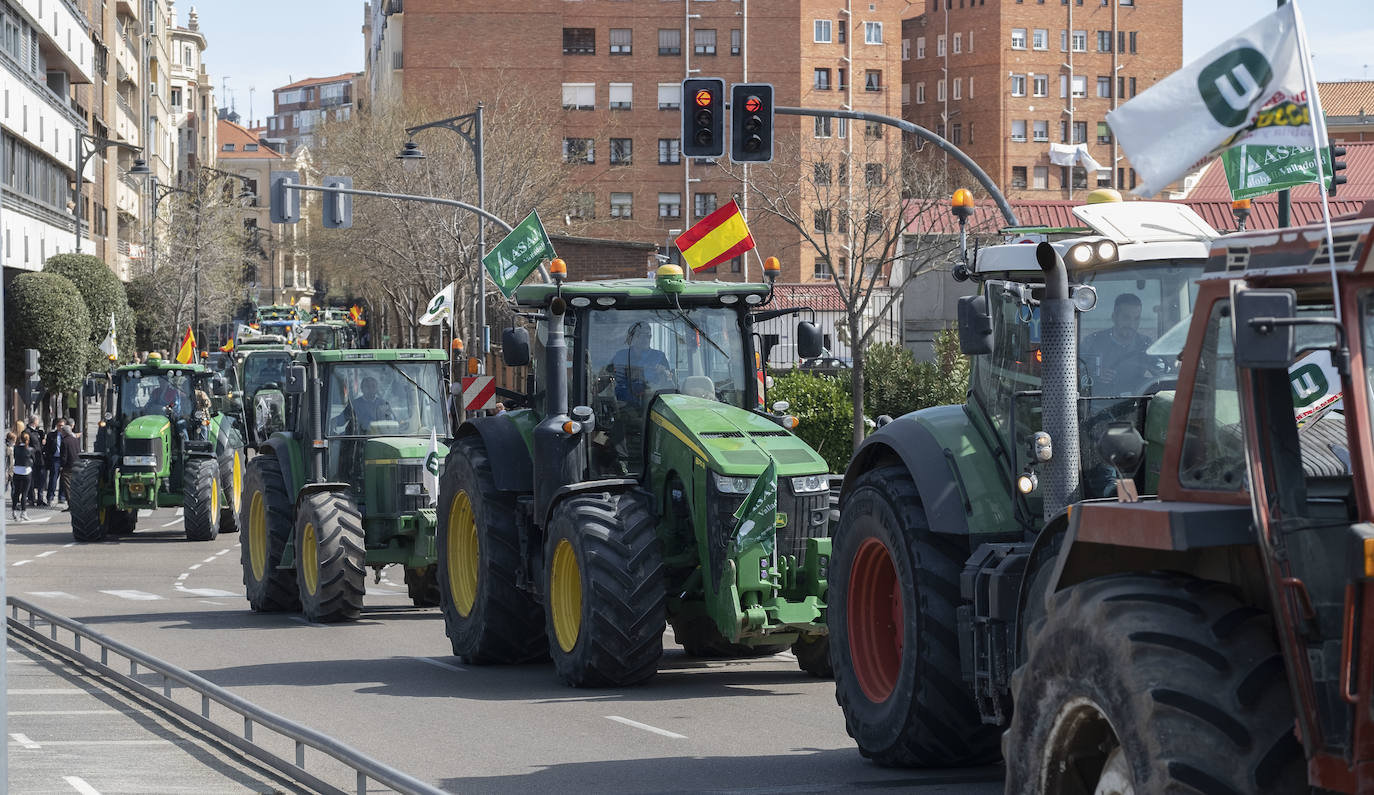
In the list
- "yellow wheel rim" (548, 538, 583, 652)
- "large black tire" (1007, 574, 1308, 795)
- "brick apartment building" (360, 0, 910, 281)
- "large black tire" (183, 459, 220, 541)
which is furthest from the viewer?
"brick apartment building" (360, 0, 910, 281)

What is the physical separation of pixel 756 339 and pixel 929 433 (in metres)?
5.86

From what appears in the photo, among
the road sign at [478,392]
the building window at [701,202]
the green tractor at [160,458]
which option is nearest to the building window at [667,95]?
the building window at [701,202]

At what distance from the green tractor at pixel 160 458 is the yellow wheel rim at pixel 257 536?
923 cm

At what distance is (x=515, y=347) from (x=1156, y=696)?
9.33 metres

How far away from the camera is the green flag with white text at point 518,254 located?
2739 cm

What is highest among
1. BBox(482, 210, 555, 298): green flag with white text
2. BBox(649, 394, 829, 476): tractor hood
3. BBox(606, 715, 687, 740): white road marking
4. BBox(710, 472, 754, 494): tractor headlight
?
BBox(482, 210, 555, 298): green flag with white text

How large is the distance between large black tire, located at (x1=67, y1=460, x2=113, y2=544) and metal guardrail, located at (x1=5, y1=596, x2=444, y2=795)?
15.8 meters

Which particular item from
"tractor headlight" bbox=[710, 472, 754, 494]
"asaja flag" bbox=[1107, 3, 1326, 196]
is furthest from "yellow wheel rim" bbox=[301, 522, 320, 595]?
"asaja flag" bbox=[1107, 3, 1326, 196]

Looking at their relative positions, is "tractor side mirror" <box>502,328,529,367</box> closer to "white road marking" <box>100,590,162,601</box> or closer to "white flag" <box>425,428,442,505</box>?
"white flag" <box>425,428,442,505</box>

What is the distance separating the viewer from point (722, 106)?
22.6 meters

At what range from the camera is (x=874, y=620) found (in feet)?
32.4

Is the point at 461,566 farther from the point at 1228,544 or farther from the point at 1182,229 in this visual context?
the point at 1228,544

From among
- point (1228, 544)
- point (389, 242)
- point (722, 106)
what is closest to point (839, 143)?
point (389, 242)

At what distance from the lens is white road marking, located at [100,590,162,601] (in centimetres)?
2158
